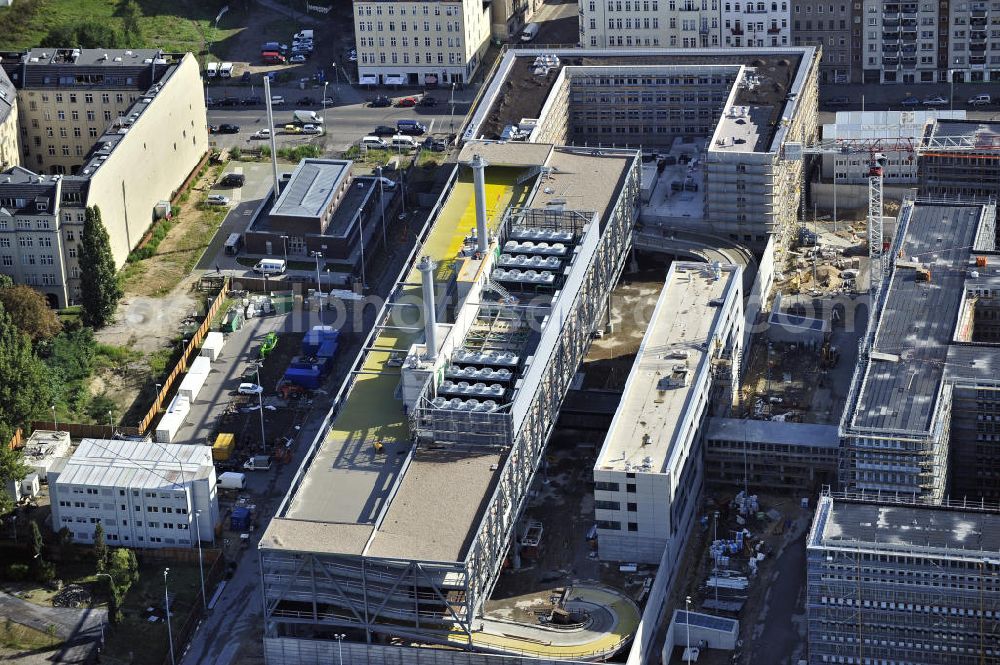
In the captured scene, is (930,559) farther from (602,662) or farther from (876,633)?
(602,662)

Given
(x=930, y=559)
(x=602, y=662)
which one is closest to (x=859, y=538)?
(x=930, y=559)

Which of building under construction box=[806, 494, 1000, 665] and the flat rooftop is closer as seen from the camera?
building under construction box=[806, 494, 1000, 665]

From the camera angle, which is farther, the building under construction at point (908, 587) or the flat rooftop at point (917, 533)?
the flat rooftop at point (917, 533)

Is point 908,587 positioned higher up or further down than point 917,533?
further down

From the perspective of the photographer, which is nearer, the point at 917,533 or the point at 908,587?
the point at 908,587
